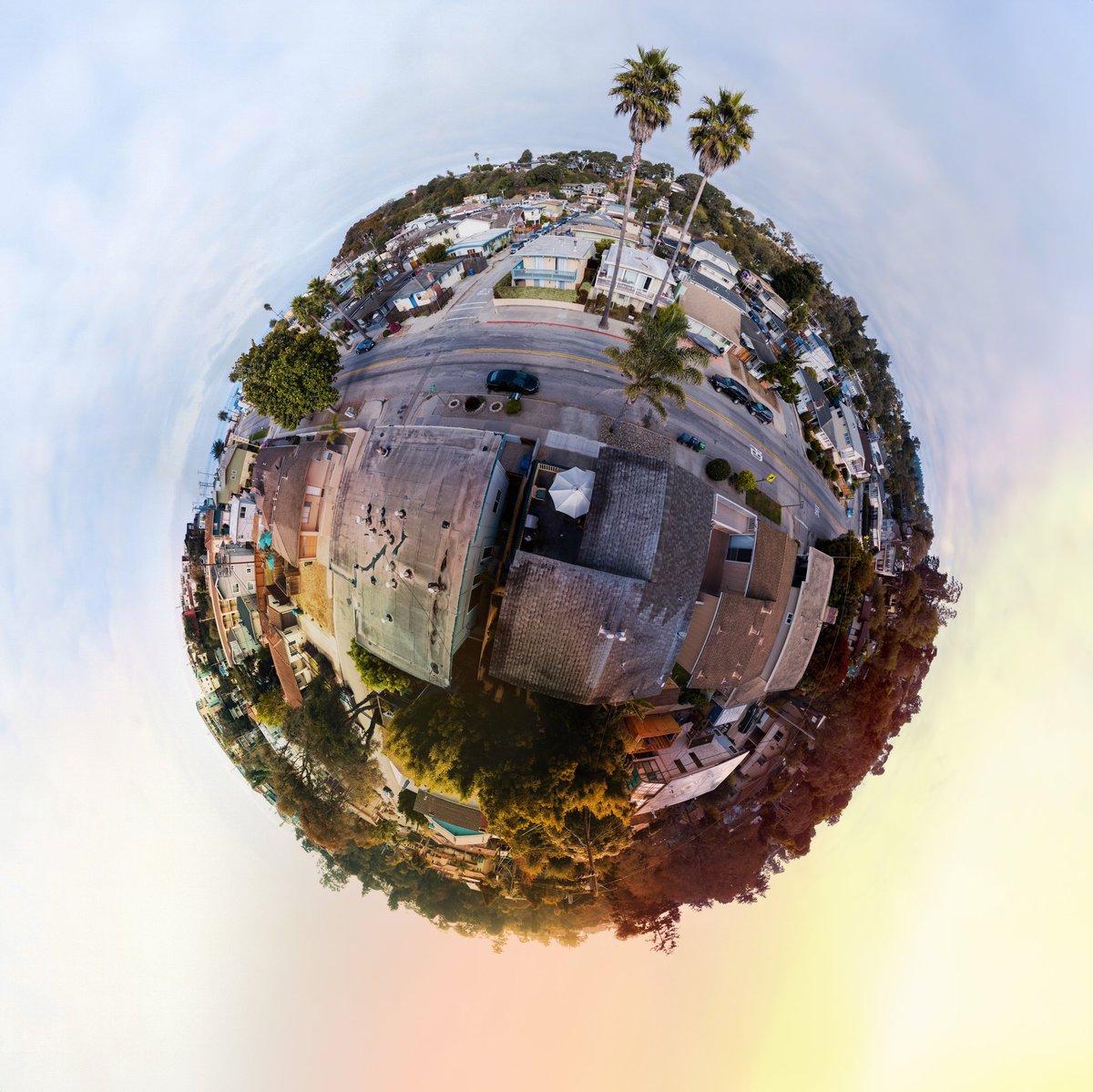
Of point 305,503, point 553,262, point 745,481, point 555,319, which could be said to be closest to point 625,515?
point 745,481

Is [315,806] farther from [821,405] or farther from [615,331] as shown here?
[821,405]

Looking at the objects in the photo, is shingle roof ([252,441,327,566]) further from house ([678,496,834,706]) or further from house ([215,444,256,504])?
house ([678,496,834,706])

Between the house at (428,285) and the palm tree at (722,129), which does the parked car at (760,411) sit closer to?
the palm tree at (722,129)

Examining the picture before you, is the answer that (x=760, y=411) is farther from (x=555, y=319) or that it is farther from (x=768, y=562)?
(x=555, y=319)

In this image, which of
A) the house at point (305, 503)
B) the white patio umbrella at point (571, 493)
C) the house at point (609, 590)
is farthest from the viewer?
the house at point (305, 503)

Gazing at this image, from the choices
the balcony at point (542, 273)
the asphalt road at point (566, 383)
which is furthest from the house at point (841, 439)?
the balcony at point (542, 273)

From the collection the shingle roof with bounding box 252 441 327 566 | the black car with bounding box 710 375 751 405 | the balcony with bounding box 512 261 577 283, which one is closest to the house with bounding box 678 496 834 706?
the black car with bounding box 710 375 751 405

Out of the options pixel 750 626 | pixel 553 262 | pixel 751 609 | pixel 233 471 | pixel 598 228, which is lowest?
pixel 750 626
